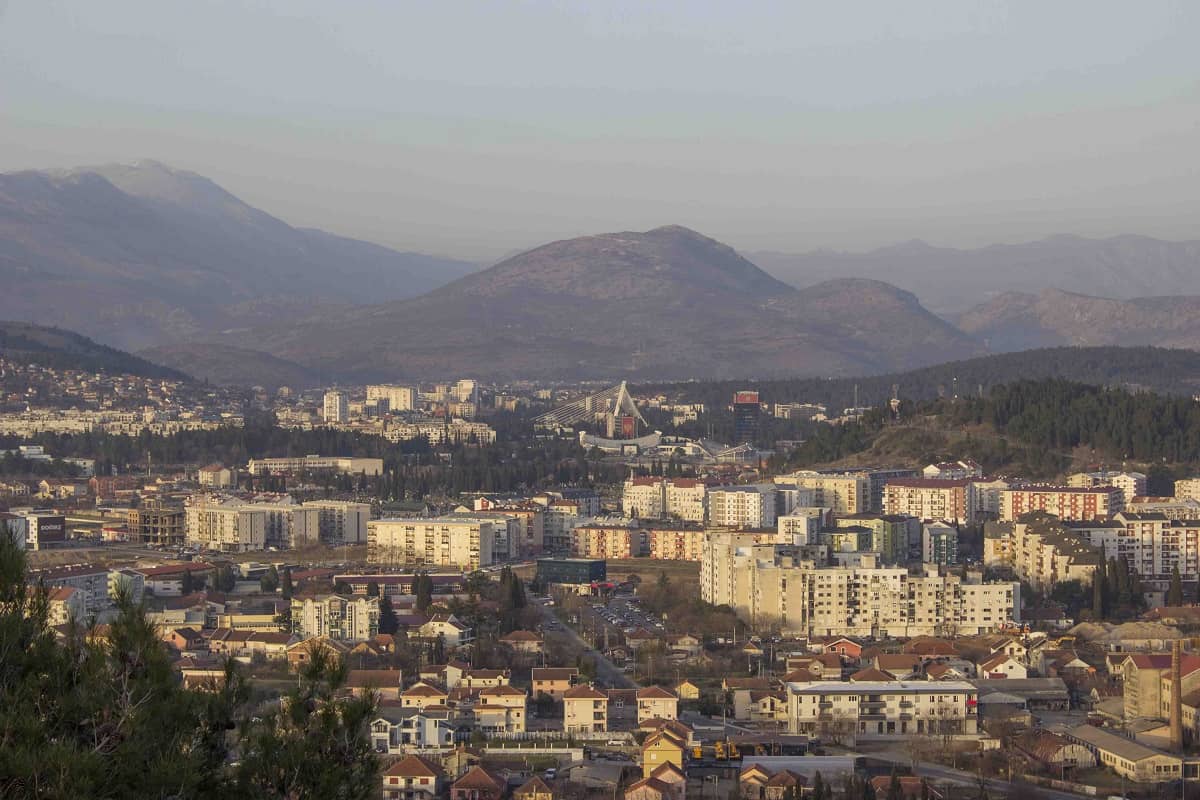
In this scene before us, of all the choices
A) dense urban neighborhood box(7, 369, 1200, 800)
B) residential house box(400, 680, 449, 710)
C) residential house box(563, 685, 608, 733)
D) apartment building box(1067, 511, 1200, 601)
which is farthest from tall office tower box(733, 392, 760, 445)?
residential house box(563, 685, 608, 733)

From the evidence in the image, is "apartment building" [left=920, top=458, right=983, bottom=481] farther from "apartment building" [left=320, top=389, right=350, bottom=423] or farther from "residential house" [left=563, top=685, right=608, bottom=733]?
"apartment building" [left=320, top=389, right=350, bottom=423]

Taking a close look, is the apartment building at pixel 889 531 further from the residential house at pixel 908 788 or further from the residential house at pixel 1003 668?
the residential house at pixel 908 788

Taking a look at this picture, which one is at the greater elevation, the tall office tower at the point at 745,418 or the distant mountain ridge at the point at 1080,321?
the distant mountain ridge at the point at 1080,321

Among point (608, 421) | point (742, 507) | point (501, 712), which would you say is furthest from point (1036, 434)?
point (501, 712)

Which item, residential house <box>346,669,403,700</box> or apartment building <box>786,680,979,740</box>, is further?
residential house <box>346,669,403,700</box>

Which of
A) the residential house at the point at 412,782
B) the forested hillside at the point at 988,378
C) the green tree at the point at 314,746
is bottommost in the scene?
the residential house at the point at 412,782

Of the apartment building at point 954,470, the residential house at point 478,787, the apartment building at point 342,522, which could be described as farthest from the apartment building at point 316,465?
the residential house at point 478,787
